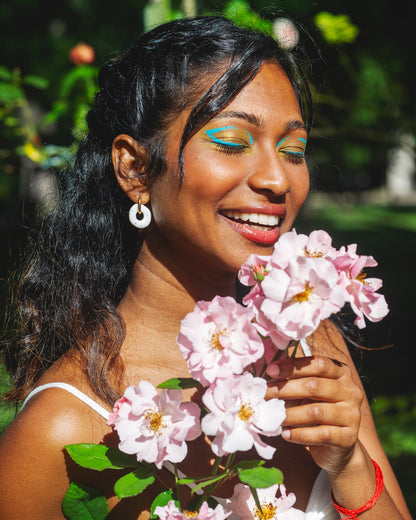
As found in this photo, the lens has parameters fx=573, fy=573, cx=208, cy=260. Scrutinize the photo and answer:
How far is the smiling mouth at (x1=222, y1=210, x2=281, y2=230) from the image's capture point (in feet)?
5.18

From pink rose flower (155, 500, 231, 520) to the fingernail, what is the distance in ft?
1.07

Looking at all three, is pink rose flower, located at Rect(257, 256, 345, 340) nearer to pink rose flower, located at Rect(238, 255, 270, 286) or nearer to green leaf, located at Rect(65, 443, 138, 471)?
pink rose flower, located at Rect(238, 255, 270, 286)

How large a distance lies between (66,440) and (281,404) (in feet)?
2.08

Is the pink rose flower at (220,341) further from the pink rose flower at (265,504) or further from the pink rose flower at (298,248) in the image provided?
the pink rose flower at (265,504)

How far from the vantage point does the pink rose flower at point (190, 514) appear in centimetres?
128

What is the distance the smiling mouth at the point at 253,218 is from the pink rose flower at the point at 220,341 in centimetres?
46

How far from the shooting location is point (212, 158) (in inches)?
62.1

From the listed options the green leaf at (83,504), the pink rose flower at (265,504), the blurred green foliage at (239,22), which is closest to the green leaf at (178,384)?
the pink rose flower at (265,504)

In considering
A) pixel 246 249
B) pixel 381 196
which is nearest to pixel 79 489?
pixel 246 249

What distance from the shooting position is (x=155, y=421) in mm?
Answer: 1268

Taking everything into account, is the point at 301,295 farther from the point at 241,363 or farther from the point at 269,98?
the point at 269,98

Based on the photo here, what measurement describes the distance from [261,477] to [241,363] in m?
0.25

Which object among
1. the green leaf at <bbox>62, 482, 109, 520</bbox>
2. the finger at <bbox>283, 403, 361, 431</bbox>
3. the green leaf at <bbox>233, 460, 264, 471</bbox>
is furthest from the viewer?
the green leaf at <bbox>62, 482, 109, 520</bbox>

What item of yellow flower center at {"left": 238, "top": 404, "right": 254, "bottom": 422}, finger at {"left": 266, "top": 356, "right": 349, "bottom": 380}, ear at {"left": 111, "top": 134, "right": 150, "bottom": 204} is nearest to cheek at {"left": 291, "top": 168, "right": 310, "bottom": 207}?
ear at {"left": 111, "top": 134, "right": 150, "bottom": 204}
